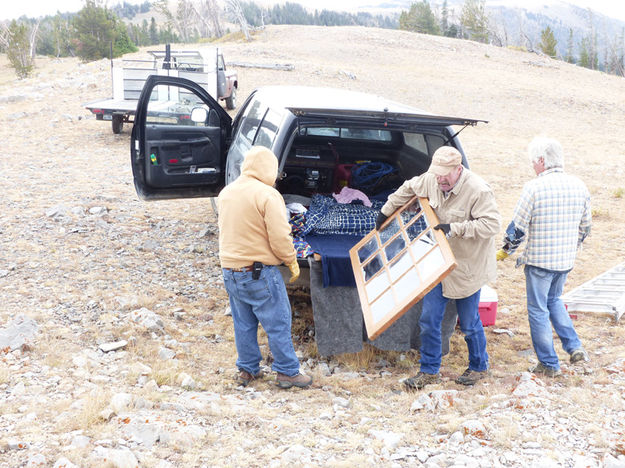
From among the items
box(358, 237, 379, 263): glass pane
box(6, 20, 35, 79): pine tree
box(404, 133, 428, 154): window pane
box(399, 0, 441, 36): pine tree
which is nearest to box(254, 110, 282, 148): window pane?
box(358, 237, 379, 263): glass pane

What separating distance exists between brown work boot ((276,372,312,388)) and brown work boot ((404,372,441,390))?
2.35 ft

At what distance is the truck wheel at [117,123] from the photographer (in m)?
12.3

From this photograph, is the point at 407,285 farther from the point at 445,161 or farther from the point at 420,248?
the point at 445,161

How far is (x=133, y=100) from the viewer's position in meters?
12.6

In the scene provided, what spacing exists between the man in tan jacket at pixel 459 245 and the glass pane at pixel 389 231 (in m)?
0.10

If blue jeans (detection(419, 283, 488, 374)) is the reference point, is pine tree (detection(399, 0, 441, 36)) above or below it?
above

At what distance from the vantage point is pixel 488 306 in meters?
5.00

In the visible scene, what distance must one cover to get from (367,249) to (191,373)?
1577 mm

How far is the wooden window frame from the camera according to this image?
3582 mm

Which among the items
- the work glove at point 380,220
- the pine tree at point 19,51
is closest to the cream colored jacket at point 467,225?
the work glove at point 380,220

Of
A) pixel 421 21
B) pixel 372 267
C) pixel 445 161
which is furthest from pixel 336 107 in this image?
pixel 421 21

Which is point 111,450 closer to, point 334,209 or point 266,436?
point 266,436

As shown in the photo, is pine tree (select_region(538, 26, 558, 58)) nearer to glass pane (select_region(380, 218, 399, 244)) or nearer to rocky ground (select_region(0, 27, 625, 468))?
rocky ground (select_region(0, 27, 625, 468))

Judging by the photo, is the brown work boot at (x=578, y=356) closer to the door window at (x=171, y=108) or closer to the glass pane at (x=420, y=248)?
the glass pane at (x=420, y=248)
